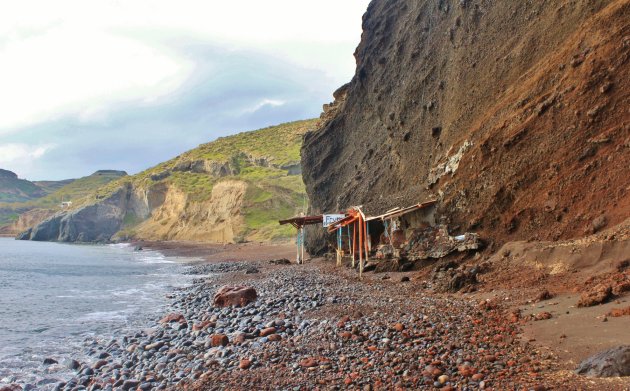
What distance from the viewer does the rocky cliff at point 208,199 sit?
3108 inches

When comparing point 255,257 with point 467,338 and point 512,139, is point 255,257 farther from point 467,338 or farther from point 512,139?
point 467,338

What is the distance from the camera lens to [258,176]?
104375 millimetres

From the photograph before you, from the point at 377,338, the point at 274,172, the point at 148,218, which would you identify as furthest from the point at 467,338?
the point at 148,218

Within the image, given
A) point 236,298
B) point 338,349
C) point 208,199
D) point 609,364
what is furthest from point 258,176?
point 609,364

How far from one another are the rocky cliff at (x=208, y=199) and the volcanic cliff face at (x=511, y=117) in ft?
130

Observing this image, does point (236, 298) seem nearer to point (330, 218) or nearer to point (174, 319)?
point (174, 319)

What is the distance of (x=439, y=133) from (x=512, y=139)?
919 cm

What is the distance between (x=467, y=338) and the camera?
780cm

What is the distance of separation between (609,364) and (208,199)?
89494 millimetres

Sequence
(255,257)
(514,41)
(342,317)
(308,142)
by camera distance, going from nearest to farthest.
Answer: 1. (342,317)
2. (514,41)
3. (308,142)
4. (255,257)

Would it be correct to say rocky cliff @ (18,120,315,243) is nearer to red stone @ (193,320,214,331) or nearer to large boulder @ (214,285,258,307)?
large boulder @ (214,285,258,307)

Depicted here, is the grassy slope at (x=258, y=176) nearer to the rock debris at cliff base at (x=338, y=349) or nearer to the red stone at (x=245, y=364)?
the rock debris at cliff base at (x=338, y=349)

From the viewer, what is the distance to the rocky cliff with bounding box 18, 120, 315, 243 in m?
78.9

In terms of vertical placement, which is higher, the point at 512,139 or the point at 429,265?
the point at 512,139
